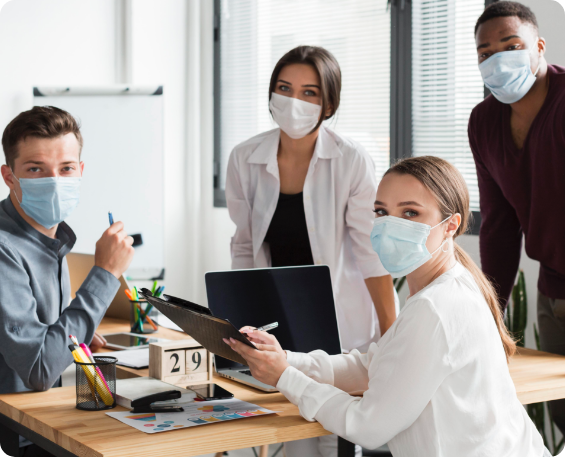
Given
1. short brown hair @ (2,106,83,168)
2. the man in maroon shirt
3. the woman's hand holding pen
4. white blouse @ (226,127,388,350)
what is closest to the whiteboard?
white blouse @ (226,127,388,350)

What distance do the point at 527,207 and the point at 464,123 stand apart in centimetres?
134

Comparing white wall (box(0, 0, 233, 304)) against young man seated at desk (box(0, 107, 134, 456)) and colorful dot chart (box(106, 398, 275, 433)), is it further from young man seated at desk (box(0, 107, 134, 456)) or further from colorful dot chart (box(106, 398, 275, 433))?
colorful dot chart (box(106, 398, 275, 433))

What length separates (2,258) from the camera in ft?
5.05

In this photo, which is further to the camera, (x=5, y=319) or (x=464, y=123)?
(x=464, y=123)

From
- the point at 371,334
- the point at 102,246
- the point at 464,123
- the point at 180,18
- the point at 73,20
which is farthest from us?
the point at 180,18

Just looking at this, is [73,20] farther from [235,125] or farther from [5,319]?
[5,319]

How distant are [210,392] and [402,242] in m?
0.59

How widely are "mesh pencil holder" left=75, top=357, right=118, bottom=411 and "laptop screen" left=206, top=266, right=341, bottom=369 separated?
0.36m

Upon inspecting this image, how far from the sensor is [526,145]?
204 centimetres

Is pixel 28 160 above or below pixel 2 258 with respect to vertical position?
above

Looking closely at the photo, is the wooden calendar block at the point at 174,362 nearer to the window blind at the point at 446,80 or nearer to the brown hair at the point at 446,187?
the brown hair at the point at 446,187

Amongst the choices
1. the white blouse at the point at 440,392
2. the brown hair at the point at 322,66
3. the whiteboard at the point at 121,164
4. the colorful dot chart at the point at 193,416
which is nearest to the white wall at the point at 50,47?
the whiteboard at the point at 121,164

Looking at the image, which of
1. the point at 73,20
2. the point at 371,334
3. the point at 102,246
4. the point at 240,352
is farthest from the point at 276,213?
the point at 73,20

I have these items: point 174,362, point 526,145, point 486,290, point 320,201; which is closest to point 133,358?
point 174,362
